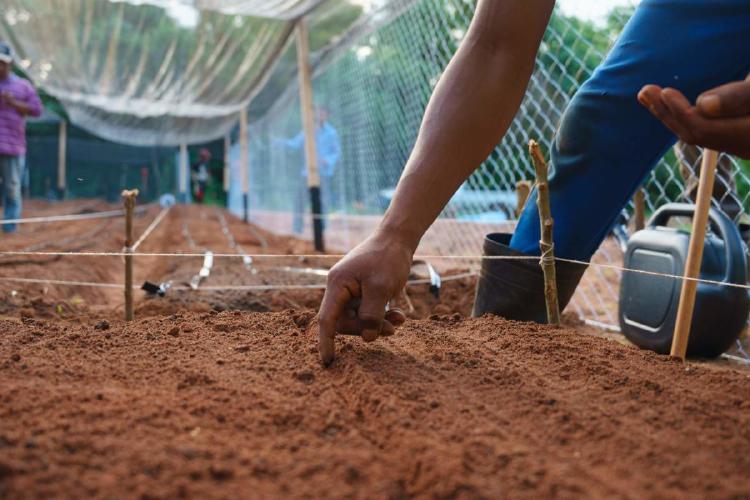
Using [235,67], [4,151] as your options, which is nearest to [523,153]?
[4,151]

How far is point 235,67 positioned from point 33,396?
303 inches

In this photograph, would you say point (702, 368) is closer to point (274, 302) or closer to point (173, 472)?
point (173, 472)

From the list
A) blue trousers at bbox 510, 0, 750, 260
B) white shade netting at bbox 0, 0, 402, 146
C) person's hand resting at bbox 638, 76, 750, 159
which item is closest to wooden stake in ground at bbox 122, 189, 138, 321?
blue trousers at bbox 510, 0, 750, 260

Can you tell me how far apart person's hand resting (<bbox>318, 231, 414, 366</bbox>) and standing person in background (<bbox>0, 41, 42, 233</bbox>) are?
223 inches

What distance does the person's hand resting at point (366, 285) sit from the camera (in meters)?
1.09

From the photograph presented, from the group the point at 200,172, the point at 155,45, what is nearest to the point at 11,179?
the point at 155,45

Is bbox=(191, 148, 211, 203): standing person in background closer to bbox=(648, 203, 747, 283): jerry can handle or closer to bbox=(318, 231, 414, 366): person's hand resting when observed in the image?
bbox=(648, 203, 747, 283): jerry can handle

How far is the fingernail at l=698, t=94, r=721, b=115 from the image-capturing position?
0.85 meters

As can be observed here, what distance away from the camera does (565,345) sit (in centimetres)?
133

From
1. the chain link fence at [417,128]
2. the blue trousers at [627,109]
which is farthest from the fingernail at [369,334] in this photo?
the chain link fence at [417,128]

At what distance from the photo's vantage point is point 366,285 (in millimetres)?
1099

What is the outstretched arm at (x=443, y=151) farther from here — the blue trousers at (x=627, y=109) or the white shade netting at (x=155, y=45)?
the white shade netting at (x=155, y=45)

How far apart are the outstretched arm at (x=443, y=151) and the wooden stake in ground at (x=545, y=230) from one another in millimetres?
291

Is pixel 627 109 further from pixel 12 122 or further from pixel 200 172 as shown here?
pixel 200 172
